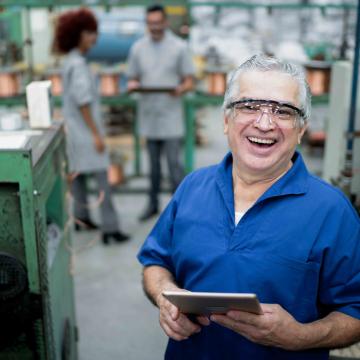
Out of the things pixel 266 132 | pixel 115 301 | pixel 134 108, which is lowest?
pixel 115 301

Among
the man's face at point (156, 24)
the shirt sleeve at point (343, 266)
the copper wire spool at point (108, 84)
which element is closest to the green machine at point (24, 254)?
the shirt sleeve at point (343, 266)

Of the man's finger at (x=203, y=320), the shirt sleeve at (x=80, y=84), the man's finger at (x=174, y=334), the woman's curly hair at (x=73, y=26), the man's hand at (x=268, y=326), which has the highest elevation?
the woman's curly hair at (x=73, y=26)

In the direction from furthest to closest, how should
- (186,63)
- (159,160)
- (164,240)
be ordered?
(159,160) < (186,63) < (164,240)

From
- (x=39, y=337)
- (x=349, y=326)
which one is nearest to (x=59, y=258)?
(x=39, y=337)

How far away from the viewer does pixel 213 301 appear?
1117 millimetres

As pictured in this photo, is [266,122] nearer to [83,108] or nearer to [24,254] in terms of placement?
[24,254]

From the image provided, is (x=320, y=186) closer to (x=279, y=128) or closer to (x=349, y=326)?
(x=279, y=128)

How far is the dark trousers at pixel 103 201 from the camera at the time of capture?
137 inches

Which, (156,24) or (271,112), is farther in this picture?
(156,24)

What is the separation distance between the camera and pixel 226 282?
Answer: 1283mm

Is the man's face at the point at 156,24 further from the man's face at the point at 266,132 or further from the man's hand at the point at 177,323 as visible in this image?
the man's hand at the point at 177,323

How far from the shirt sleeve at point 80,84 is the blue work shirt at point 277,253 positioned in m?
1.99

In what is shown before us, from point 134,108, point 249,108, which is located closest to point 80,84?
point 134,108

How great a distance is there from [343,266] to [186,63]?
2.81 m
